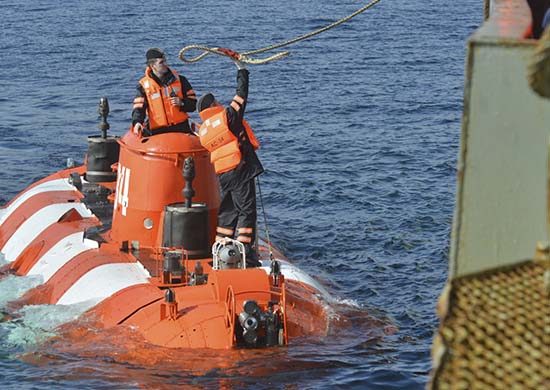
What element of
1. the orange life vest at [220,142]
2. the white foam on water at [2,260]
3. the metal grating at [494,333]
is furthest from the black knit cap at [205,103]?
the metal grating at [494,333]

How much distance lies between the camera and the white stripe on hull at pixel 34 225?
14320 millimetres

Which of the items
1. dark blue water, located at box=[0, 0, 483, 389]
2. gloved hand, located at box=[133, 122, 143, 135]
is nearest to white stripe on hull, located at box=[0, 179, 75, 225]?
dark blue water, located at box=[0, 0, 483, 389]

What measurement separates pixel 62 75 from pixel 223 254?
19097mm

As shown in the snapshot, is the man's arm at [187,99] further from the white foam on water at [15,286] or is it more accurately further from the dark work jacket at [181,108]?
the white foam on water at [15,286]

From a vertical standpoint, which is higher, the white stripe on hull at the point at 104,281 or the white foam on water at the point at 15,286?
the white stripe on hull at the point at 104,281

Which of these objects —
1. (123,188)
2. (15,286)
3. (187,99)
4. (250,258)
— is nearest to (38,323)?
(15,286)

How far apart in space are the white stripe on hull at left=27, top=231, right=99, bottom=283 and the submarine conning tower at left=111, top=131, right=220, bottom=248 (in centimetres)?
56

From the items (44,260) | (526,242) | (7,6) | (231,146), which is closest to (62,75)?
(7,6)

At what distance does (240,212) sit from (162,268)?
1089 millimetres

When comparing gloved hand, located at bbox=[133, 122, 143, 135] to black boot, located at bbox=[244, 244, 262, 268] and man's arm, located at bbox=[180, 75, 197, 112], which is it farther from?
black boot, located at bbox=[244, 244, 262, 268]

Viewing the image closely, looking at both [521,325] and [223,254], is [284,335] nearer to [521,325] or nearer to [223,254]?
[223,254]

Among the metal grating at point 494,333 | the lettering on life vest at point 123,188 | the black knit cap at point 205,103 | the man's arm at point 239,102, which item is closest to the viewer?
the metal grating at point 494,333

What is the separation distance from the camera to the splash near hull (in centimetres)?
993

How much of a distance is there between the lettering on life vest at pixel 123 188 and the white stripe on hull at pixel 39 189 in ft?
10.0
